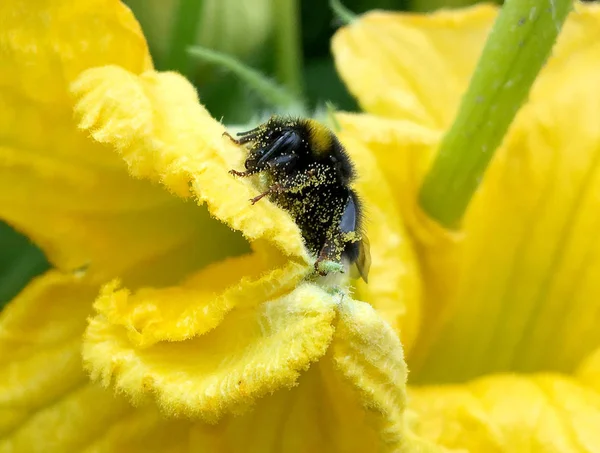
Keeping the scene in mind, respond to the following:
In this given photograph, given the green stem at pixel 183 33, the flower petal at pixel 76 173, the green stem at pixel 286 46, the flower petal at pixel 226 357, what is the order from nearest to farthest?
the flower petal at pixel 226 357 → the flower petal at pixel 76 173 → the green stem at pixel 183 33 → the green stem at pixel 286 46

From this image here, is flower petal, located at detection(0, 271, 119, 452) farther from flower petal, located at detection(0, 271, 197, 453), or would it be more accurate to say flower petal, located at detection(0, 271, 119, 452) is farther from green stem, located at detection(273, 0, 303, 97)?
green stem, located at detection(273, 0, 303, 97)

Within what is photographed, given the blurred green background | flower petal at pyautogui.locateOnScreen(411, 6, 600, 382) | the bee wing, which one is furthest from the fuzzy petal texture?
the bee wing

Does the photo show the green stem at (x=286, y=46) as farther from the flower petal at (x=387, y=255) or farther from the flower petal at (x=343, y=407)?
the flower petal at (x=343, y=407)

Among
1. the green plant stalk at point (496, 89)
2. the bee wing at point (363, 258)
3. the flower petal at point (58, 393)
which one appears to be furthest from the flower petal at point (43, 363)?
the green plant stalk at point (496, 89)

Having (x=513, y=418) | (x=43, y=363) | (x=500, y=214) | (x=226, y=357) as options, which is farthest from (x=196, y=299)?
(x=500, y=214)

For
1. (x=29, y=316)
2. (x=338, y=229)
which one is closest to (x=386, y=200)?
(x=338, y=229)

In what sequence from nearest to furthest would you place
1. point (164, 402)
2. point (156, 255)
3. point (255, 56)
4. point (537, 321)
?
point (164, 402), point (156, 255), point (537, 321), point (255, 56)

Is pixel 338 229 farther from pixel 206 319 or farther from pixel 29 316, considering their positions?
pixel 29 316
